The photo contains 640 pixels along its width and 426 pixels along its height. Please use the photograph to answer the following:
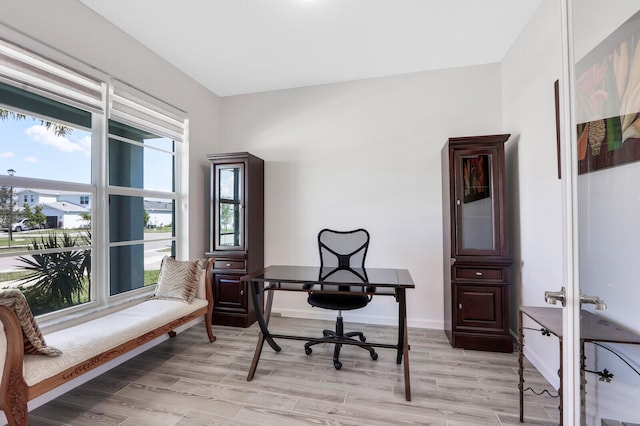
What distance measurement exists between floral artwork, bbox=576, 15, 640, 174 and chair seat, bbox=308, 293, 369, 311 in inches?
71.7

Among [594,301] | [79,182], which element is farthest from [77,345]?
[594,301]

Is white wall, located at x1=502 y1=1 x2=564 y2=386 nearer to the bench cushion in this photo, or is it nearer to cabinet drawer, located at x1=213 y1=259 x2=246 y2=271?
cabinet drawer, located at x1=213 y1=259 x2=246 y2=271

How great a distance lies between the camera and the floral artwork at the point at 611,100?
A: 1.06 m

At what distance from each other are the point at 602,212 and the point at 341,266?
6.27 feet

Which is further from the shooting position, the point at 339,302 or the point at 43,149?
the point at 339,302

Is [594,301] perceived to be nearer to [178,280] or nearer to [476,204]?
[476,204]

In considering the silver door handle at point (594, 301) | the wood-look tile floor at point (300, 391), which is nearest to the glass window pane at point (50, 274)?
the wood-look tile floor at point (300, 391)

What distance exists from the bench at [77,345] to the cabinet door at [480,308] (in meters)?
2.51

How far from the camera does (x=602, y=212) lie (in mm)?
1070

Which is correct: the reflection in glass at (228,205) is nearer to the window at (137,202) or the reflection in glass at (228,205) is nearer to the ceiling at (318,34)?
the window at (137,202)

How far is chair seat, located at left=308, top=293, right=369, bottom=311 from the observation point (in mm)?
2404

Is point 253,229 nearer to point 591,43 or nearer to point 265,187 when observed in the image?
point 265,187

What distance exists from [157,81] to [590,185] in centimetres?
359

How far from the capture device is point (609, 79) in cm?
113
